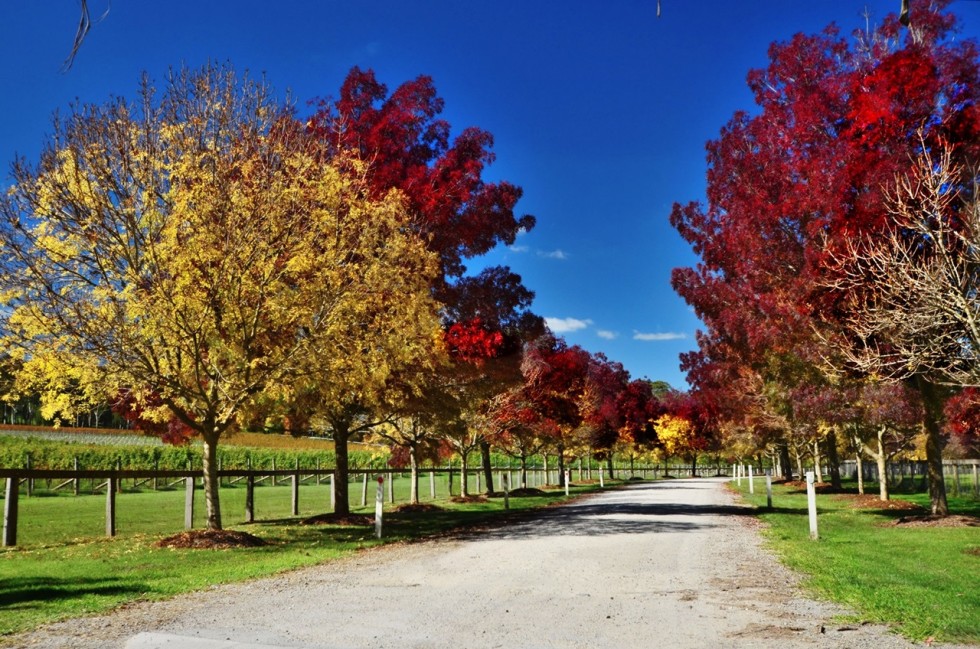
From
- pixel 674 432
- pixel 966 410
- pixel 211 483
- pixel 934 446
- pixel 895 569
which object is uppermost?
pixel 966 410

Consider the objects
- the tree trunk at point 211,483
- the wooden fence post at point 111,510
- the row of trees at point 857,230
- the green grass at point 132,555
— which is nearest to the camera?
the green grass at point 132,555

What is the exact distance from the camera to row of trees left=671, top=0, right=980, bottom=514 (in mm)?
12219

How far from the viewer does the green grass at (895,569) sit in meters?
6.77

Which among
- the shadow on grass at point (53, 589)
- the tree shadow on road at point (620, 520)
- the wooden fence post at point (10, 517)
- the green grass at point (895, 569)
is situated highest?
the wooden fence post at point (10, 517)

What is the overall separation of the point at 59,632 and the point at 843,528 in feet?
51.8

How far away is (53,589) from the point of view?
8.74 meters

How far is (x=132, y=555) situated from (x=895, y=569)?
1142cm

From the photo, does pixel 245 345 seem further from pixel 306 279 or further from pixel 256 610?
pixel 256 610

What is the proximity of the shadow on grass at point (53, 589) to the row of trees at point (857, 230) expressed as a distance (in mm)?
11047

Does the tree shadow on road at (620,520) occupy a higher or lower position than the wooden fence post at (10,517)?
lower

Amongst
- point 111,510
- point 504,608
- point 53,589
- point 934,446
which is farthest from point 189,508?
point 934,446

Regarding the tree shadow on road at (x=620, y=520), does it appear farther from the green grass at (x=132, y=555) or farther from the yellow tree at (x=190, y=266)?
the yellow tree at (x=190, y=266)

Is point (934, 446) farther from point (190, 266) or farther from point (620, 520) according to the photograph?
point (190, 266)

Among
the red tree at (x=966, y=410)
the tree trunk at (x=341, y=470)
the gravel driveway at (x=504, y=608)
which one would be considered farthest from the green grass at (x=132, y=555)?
the red tree at (x=966, y=410)
